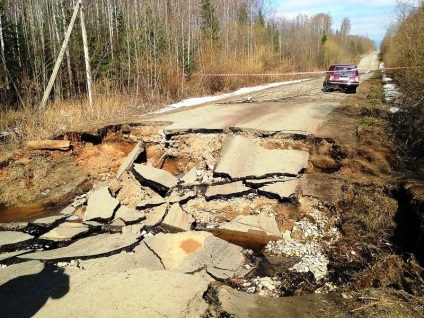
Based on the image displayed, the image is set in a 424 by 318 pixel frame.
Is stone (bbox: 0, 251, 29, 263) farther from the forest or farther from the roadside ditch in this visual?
the forest

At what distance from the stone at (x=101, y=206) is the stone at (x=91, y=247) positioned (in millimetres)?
624

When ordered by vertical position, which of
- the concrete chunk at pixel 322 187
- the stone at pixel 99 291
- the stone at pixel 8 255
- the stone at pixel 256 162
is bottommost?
the stone at pixel 8 255

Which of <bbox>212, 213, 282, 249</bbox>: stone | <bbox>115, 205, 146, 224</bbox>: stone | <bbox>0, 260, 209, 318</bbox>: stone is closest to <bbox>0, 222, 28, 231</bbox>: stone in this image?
<bbox>0, 260, 209, 318</bbox>: stone

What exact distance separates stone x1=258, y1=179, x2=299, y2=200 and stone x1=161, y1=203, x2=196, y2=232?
4.22 ft

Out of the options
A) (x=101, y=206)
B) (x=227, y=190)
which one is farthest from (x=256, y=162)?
(x=101, y=206)

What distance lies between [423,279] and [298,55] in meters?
35.4

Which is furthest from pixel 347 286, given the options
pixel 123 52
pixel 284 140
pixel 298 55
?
pixel 298 55

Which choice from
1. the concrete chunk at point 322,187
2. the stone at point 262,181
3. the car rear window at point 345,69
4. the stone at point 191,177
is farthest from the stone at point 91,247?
the car rear window at point 345,69

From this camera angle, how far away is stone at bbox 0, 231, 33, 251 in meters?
4.64

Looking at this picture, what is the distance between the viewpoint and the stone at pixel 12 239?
4637 millimetres

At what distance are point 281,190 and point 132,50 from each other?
445 inches

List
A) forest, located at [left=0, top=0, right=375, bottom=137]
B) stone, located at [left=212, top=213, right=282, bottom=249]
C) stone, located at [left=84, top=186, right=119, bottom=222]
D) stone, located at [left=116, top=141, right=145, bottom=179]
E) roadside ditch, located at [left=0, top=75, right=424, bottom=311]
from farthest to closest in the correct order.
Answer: forest, located at [left=0, top=0, right=375, bottom=137] < stone, located at [left=116, top=141, right=145, bottom=179] < stone, located at [left=84, top=186, right=119, bottom=222] < stone, located at [left=212, top=213, right=282, bottom=249] < roadside ditch, located at [left=0, top=75, right=424, bottom=311]

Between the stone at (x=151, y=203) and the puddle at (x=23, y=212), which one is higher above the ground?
the stone at (x=151, y=203)

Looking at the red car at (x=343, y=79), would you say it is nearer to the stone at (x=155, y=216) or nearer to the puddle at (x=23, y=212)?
the stone at (x=155, y=216)
